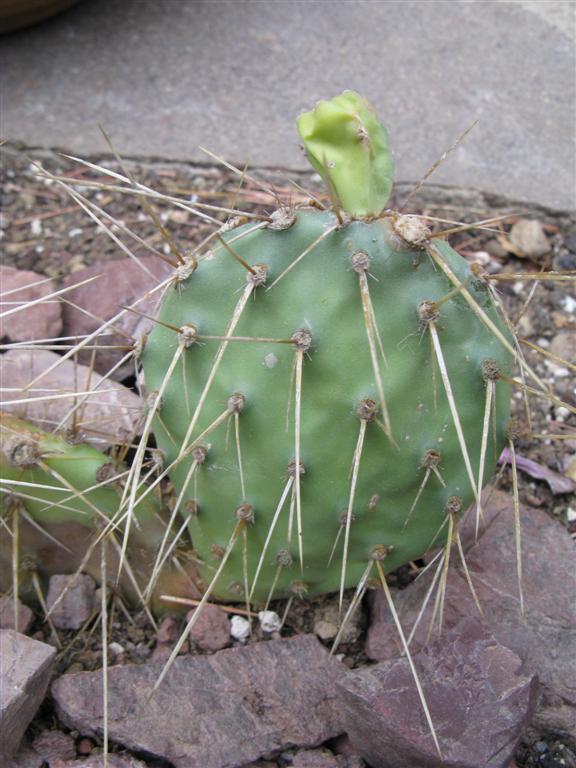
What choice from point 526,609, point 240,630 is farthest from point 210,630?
point 526,609

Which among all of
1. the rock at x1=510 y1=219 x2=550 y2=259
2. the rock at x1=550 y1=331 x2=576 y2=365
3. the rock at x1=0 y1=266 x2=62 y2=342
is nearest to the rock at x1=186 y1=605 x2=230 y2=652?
the rock at x1=0 y1=266 x2=62 y2=342

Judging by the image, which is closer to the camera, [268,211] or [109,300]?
[109,300]

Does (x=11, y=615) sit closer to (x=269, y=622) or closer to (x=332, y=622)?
(x=269, y=622)

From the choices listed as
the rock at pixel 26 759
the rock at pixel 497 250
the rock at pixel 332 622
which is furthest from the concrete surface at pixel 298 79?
the rock at pixel 26 759

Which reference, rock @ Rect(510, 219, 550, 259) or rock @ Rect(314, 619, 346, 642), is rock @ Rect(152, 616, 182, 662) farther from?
rock @ Rect(510, 219, 550, 259)

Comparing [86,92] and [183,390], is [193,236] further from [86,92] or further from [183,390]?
[183,390]
